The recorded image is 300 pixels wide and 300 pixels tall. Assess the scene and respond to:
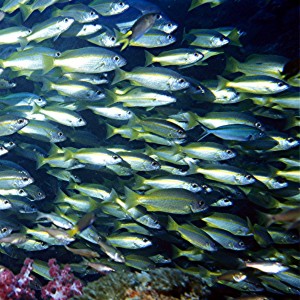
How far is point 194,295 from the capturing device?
3787mm

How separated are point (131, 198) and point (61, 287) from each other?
166 centimetres

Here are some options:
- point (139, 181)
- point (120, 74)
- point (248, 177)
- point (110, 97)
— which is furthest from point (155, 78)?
point (248, 177)

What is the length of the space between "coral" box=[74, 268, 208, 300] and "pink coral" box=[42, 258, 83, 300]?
0.38 metres

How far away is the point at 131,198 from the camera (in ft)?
17.3

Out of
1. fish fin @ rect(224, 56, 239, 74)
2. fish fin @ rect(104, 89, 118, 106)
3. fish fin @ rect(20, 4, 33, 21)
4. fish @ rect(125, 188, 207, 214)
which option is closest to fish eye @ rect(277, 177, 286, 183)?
fish @ rect(125, 188, 207, 214)

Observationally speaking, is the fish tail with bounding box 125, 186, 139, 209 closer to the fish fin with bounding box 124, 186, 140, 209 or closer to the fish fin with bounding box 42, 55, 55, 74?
the fish fin with bounding box 124, 186, 140, 209

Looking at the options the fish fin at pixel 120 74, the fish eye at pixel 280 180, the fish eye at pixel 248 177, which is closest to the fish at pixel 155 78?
the fish fin at pixel 120 74

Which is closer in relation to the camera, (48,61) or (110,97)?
(48,61)

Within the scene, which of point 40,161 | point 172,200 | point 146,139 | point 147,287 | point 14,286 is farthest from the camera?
point 40,161

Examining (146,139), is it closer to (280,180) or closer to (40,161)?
(40,161)

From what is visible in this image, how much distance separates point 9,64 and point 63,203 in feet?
8.69

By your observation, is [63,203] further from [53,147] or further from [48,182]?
[48,182]

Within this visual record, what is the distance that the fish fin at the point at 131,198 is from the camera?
5.25 meters

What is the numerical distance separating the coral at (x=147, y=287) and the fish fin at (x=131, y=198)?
53.3 inches
